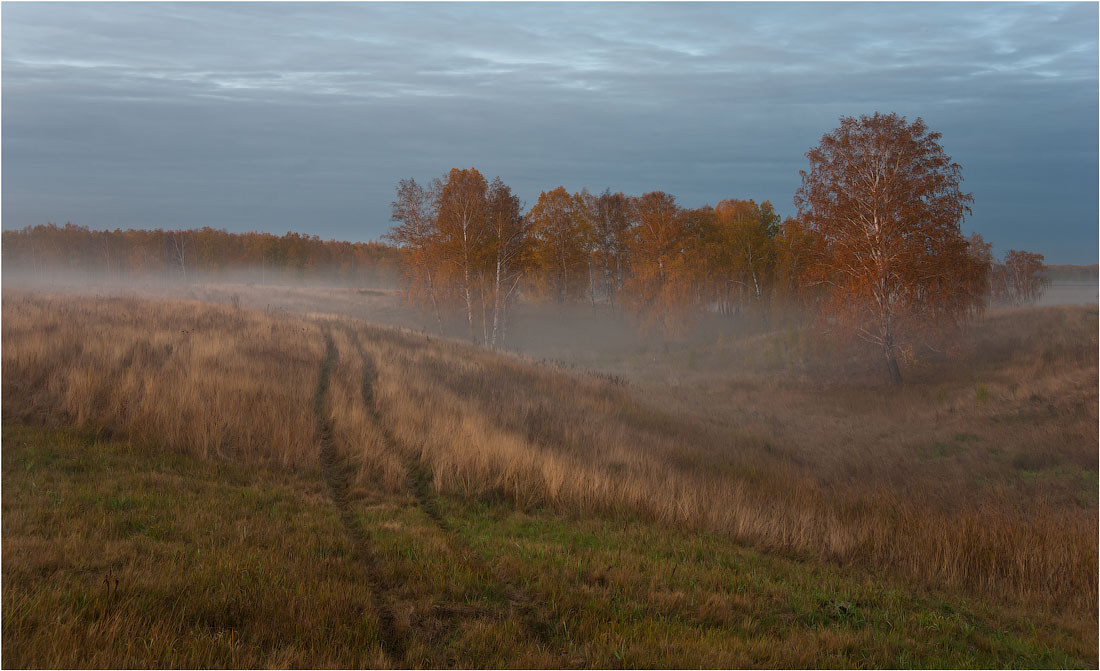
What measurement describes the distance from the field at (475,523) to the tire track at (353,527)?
0.12 ft

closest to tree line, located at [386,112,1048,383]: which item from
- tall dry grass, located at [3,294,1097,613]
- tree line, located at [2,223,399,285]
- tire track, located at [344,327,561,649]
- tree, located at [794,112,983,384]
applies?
tree, located at [794,112,983,384]

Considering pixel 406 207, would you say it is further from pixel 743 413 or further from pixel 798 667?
pixel 798 667

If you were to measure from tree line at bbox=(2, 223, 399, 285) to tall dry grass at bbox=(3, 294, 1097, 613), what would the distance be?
2827 inches

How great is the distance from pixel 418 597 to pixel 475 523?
230cm

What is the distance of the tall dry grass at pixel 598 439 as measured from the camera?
7.75 metres

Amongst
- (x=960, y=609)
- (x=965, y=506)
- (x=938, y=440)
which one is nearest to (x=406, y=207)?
(x=938, y=440)

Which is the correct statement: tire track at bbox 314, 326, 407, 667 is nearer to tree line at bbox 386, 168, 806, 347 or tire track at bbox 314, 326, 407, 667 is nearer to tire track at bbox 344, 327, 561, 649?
tire track at bbox 344, 327, 561, 649

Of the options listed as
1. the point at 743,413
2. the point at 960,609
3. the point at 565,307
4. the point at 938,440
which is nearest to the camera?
the point at 960,609

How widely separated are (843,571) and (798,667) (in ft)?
8.37

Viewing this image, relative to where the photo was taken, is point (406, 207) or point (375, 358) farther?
point (406, 207)

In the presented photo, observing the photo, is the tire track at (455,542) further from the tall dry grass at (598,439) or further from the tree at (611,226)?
the tree at (611,226)

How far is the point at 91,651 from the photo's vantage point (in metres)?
3.98

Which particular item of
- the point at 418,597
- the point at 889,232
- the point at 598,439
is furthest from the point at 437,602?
the point at 889,232

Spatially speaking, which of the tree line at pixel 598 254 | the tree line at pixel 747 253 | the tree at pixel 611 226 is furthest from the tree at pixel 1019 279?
the tree at pixel 611 226
